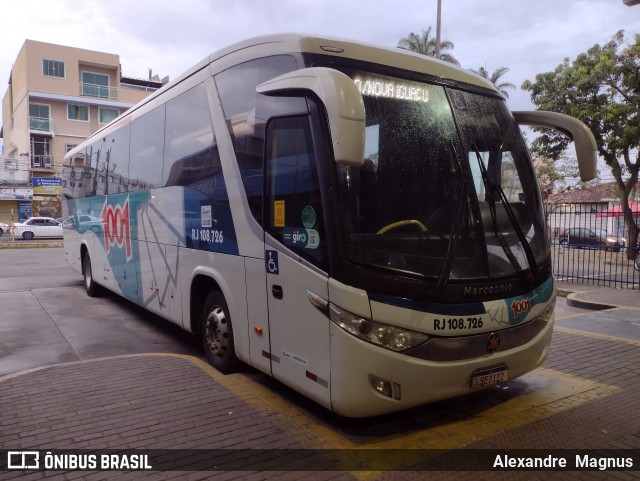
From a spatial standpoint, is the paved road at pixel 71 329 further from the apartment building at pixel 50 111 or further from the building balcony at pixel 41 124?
the apartment building at pixel 50 111

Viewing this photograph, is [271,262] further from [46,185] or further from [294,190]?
[46,185]

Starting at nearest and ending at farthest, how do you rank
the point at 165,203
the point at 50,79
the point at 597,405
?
the point at 597,405 < the point at 165,203 < the point at 50,79

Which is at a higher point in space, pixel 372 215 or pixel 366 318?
pixel 372 215

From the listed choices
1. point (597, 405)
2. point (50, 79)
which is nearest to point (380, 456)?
point (597, 405)

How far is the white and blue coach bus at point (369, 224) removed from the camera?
3633mm

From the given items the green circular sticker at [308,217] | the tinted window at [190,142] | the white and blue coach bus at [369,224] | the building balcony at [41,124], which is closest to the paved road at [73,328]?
the white and blue coach bus at [369,224]

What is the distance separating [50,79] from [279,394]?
42.5m

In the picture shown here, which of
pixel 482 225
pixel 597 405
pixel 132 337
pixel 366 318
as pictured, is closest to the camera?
pixel 366 318

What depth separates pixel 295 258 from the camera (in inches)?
159

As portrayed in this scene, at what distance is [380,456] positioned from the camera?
3654 millimetres

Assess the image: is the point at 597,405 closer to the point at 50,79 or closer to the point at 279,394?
the point at 279,394

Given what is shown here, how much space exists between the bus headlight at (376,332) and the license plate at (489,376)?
659 millimetres

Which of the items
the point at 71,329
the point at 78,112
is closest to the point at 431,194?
the point at 71,329

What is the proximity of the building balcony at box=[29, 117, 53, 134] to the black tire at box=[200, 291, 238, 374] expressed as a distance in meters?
40.4
